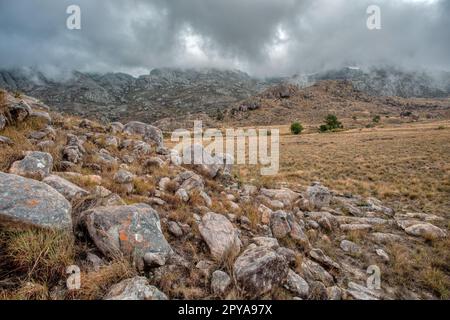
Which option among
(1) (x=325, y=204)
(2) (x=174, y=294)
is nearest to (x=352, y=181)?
(1) (x=325, y=204)

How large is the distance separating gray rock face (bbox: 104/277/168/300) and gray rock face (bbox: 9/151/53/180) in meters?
2.98

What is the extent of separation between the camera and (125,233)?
3.16 meters

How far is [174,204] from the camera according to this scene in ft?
16.4

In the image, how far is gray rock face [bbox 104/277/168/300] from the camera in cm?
241

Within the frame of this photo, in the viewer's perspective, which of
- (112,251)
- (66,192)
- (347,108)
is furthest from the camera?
(347,108)

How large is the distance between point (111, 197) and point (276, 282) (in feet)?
10.5

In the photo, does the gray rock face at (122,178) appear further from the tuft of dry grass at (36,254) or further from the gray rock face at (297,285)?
the gray rock face at (297,285)

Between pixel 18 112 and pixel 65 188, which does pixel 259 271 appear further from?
pixel 18 112

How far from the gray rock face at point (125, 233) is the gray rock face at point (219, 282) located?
31.0 inches

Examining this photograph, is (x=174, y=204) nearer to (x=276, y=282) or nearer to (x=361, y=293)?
(x=276, y=282)

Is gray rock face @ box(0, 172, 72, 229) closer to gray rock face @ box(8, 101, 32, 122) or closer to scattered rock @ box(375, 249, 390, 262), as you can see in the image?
gray rock face @ box(8, 101, 32, 122)

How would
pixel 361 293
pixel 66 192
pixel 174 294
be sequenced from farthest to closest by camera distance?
1. pixel 66 192
2. pixel 361 293
3. pixel 174 294

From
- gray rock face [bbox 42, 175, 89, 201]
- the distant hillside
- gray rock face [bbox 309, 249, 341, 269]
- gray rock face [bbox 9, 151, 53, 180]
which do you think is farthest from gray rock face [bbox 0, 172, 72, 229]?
the distant hillside

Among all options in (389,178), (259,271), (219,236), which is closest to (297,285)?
(259,271)
